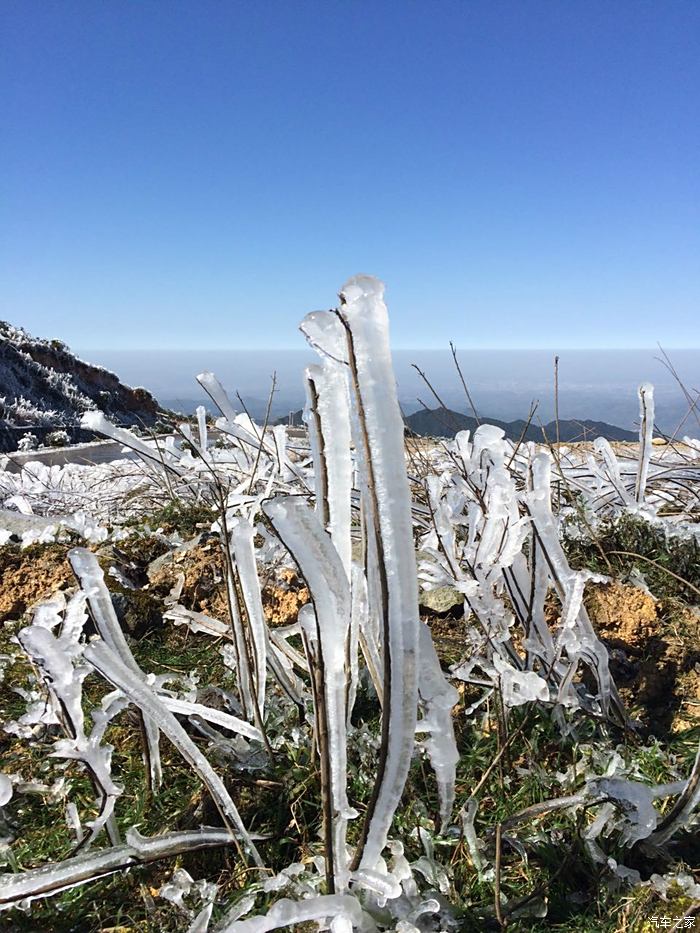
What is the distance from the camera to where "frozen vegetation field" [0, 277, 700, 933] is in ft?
3.00

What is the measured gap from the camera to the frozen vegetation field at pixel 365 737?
36.0 inches

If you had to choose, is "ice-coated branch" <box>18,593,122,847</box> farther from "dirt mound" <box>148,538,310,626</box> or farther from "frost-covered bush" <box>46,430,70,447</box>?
"frost-covered bush" <box>46,430,70,447</box>

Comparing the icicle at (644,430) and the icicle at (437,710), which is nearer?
the icicle at (437,710)

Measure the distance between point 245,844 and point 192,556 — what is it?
5.16ft

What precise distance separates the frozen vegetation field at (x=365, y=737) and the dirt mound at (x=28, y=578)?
1.19 ft

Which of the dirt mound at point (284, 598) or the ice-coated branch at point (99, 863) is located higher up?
the dirt mound at point (284, 598)

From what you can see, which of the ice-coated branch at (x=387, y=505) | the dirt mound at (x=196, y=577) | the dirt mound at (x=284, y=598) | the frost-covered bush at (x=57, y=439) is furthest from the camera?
the frost-covered bush at (x=57, y=439)

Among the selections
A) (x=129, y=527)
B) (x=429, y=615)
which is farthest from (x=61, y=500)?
(x=429, y=615)

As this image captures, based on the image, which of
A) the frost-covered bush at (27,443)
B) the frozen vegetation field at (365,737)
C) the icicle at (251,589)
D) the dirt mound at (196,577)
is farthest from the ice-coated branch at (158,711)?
the frost-covered bush at (27,443)

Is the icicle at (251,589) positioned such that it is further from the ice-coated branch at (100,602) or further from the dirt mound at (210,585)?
the dirt mound at (210,585)

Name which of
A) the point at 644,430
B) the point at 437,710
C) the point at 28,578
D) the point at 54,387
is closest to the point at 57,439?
the point at 54,387

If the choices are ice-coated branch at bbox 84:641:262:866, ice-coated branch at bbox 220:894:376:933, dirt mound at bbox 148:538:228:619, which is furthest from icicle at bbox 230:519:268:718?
dirt mound at bbox 148:538:228:619

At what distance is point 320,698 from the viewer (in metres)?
1.05

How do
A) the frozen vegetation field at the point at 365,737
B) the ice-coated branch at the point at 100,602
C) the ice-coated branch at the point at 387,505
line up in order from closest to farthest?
the ice-coated branch at the point at 387,505 → the frozen vegetation field at the point at 365,737 → the ice-coated branch at the point at 100,602
